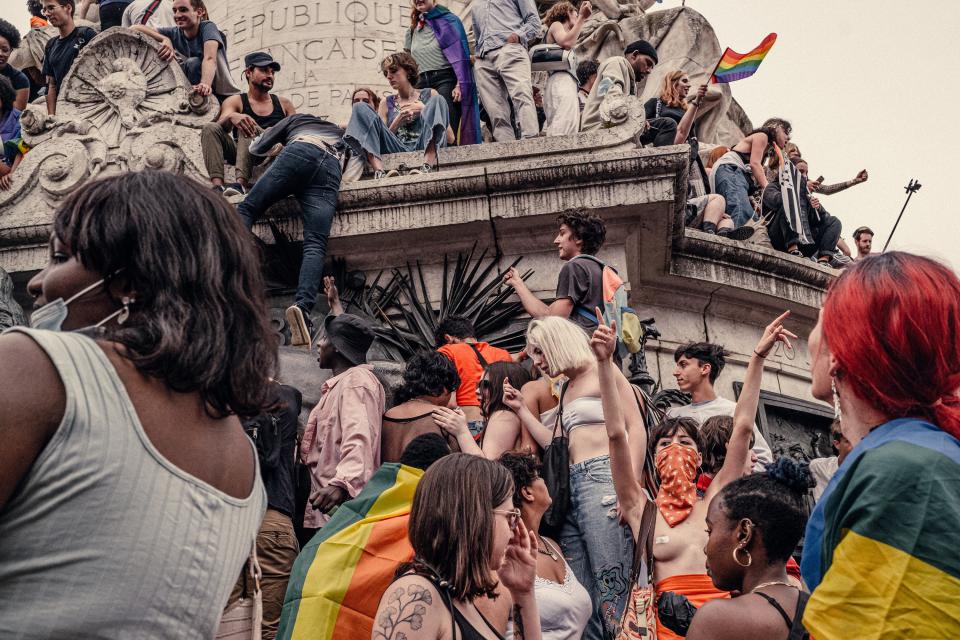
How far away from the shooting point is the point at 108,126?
1045 cm

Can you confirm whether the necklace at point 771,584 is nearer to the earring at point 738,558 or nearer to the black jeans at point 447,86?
the earring at point 738,558

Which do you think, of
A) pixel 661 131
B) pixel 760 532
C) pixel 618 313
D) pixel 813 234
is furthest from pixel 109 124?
pixel 760 532

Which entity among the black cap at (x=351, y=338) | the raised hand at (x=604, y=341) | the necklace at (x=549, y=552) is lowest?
the necklace at (x=549, y=552)

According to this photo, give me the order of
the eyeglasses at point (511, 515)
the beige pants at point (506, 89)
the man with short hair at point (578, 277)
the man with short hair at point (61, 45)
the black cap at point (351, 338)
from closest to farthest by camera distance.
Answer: the eyeglasses at point (511, 515) < the black cap at point (351, 338) < the man with short hair at point (578, 277) < the beige pants at point (506, 89) < the man with short hair at point (61, 45)

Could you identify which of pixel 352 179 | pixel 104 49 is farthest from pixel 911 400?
pixel 104 49

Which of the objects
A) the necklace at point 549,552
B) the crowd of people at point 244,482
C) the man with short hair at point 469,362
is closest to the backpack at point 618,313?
the man with short hair at point 469,362

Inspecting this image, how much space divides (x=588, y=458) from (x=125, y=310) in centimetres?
371

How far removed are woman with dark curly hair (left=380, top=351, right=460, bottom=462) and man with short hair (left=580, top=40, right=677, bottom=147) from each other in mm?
4378

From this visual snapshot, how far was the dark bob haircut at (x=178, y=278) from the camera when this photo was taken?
221 centimetres

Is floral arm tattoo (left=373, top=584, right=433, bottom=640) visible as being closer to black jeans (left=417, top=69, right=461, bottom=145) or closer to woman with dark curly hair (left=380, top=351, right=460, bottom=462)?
woman with dark curly hair (left=380, top=351, right=460, bottom=462)

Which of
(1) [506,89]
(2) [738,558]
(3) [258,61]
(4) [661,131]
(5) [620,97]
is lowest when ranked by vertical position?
(2) [738,558]

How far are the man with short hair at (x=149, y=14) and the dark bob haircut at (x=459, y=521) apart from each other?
33.2ft

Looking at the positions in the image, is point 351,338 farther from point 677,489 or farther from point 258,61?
point 258,61

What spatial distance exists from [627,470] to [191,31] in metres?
7.90
